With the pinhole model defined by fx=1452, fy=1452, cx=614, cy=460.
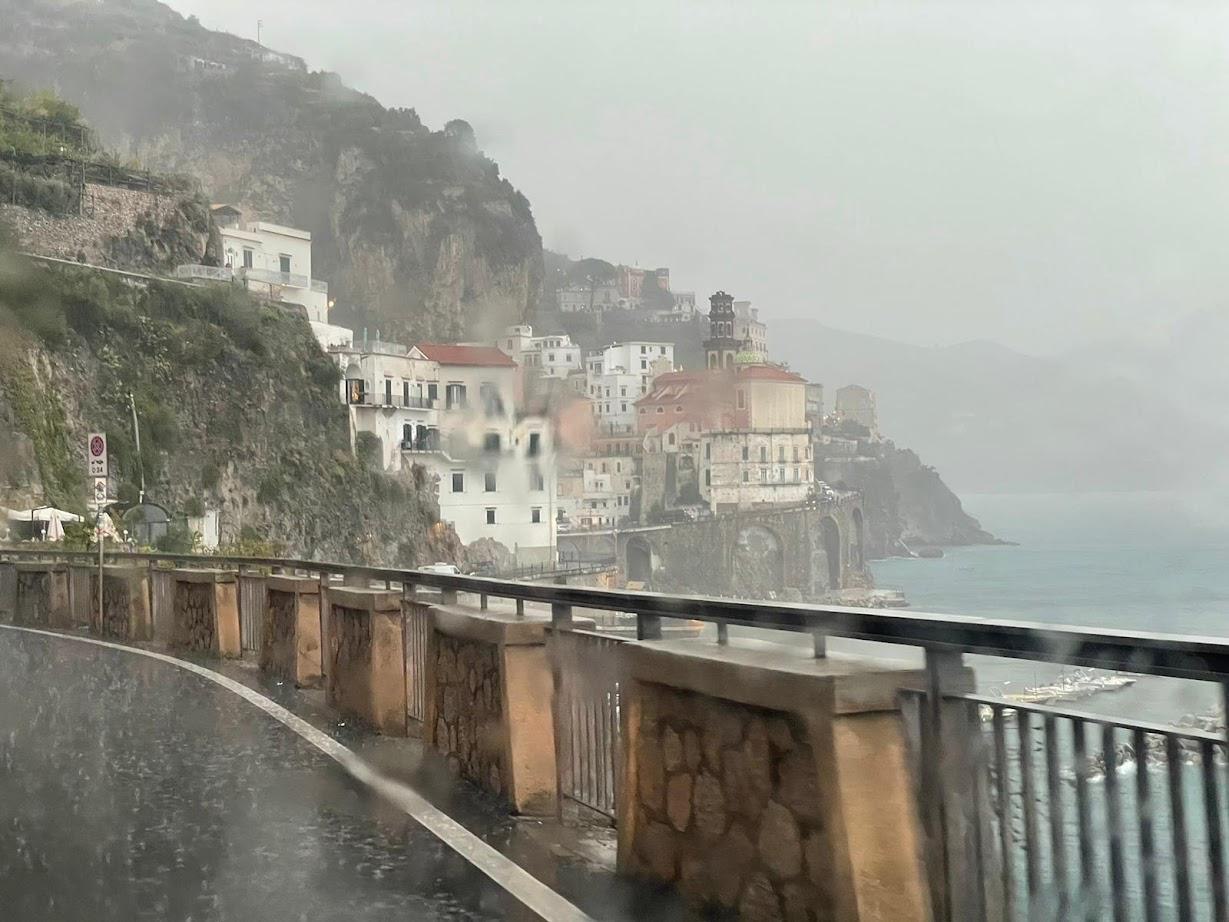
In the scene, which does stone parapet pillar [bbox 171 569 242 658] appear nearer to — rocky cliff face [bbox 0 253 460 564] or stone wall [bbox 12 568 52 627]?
stone wall [bbox 12 568 52 627]

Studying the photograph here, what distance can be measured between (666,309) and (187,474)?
117 ft

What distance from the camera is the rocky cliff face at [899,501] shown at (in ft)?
115

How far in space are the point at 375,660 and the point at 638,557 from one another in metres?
29.0

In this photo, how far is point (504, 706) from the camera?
26.2 feet

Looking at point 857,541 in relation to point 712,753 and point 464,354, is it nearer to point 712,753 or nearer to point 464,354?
point 712,753

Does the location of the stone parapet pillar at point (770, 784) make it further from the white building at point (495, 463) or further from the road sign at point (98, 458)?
the white building at point (495, 463)

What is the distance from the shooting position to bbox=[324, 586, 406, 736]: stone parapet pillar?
1122 cm

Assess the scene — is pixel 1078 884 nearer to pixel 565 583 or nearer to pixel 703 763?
pixel 703 763

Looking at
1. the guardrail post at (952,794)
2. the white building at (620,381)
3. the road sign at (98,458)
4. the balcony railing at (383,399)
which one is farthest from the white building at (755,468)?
the balcony railing at (383,399)

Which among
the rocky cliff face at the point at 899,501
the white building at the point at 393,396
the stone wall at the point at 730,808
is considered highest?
the white building at the point at 393,396

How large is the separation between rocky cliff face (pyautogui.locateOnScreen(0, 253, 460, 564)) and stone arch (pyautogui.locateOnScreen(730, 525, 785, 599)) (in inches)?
1097

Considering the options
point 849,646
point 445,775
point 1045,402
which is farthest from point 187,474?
point 849,646

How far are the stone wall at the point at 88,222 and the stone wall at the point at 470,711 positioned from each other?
6908 centimetres

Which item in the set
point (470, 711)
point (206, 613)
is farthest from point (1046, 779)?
point (206, 613)
